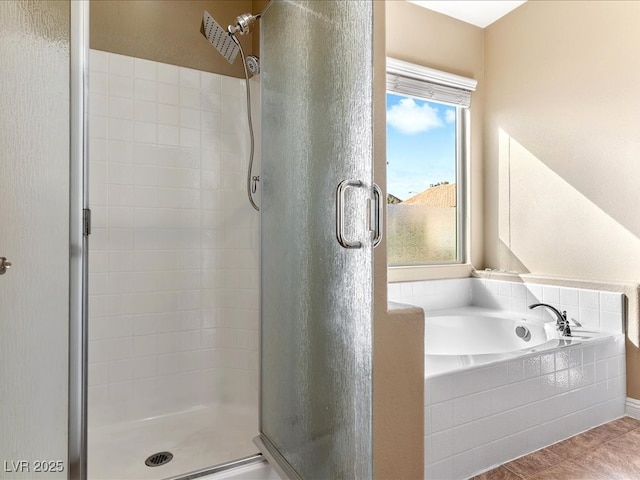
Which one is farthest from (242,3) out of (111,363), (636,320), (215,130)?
(636,320)

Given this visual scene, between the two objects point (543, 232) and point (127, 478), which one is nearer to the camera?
point (127, 478)

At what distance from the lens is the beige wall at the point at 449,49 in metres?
2.80

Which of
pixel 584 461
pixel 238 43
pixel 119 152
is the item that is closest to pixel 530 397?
pixel 584 461

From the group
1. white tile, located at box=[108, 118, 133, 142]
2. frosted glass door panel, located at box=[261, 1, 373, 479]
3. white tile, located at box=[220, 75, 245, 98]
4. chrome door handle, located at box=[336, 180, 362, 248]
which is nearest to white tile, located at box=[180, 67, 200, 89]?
white tile, located at box=[220, 75, 245, 98]

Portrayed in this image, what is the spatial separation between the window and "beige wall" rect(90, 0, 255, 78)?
1.12 m

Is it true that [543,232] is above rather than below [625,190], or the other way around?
below

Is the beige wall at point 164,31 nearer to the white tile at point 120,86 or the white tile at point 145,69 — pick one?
the white tile at point 145,69

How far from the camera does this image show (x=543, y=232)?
2.75 metres

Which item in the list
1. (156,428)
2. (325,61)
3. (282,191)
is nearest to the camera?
(325,61)

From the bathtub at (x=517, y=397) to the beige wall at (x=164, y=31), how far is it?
1880mm

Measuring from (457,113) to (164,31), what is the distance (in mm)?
2131

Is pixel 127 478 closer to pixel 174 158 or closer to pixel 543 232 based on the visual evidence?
pixel 174 158

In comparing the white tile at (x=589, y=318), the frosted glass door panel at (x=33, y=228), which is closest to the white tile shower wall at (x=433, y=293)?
the white tile at (x=589, y=318)

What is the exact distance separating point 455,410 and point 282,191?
1073 mm
